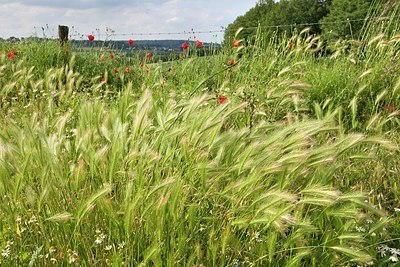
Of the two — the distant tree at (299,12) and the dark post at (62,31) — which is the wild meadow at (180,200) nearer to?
the dark post at (62,31)

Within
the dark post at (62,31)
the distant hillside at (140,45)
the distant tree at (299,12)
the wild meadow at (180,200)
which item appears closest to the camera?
the wild meadow at (180,200)

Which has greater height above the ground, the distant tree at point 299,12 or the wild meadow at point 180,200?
the distant tree at point 299,12

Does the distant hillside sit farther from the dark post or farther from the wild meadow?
the wild meadow

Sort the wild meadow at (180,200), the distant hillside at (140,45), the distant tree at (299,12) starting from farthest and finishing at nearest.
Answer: the distant tree at (299,12)
the distant hillside at (140,45)
the wild meadow at (180,200)

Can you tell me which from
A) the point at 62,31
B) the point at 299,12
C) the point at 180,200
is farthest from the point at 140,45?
the point at 299,12

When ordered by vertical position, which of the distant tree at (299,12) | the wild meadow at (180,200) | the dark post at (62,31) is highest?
the distant tree at (299,12)

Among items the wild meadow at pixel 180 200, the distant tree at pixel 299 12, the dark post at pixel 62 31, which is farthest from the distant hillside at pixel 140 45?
the distant tree at pixel 299 12

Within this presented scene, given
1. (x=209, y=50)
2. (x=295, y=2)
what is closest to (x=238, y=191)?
(x=209, y=50)

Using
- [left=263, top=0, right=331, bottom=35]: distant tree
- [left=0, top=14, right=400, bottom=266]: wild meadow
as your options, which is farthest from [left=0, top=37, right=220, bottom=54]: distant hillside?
[left=263, top=0, right=331, bottom=35]: distant tree

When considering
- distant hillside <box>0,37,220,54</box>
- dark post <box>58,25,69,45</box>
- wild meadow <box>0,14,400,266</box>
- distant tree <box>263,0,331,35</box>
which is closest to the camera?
wild meadow <box>0,14,400,266</box>

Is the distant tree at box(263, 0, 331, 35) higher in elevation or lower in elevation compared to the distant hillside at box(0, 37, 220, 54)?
higher

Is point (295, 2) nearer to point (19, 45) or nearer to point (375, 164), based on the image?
point (19, 45)

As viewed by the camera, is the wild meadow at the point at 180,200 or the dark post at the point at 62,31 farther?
the dark post at the point at 62,31

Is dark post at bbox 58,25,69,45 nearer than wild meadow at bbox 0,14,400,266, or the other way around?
wild meadow at bbox 0,14,400,266
